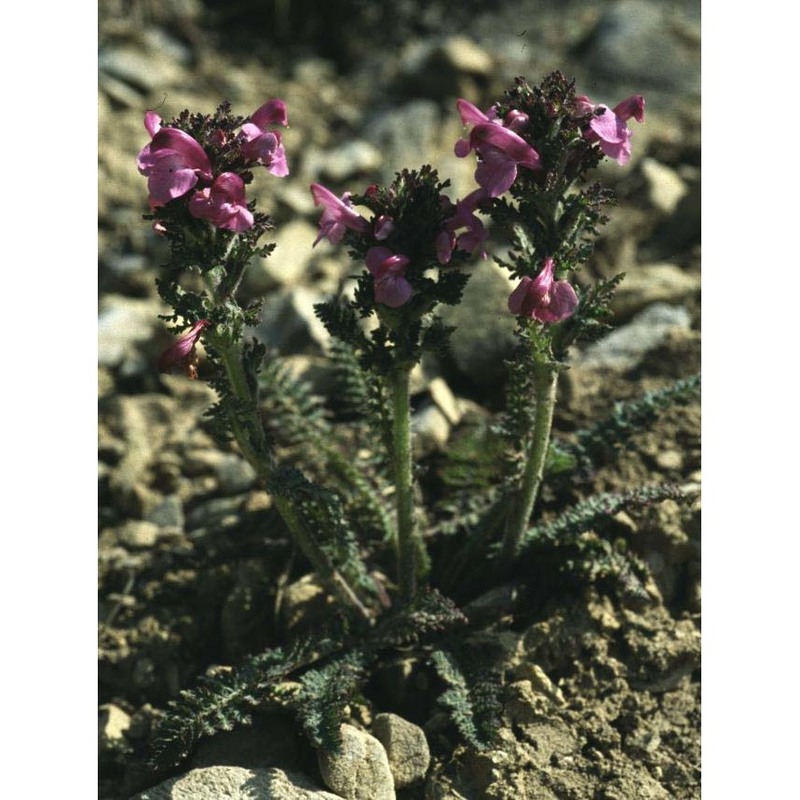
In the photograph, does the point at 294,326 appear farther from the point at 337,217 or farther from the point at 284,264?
the point at 337,217

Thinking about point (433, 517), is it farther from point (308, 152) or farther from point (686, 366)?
point (308, 152)

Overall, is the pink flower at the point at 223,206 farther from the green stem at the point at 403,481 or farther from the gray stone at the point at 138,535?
the gray stone at the point at 138,535

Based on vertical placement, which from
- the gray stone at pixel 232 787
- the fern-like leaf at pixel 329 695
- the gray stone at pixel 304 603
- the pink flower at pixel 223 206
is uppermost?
the pink flower at pixel 223 206

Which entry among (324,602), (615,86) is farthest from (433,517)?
(615,86)

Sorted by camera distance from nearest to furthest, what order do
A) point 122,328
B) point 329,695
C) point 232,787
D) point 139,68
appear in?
point 232,787 → point 329,695 → point 122,328 → point 139,68

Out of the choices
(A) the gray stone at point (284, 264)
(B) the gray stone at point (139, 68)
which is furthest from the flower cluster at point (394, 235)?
(B) the gray stone at point (139, 68)

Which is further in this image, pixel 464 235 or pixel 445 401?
pixel 445 401

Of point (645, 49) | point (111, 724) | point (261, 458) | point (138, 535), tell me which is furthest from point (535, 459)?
point (645, 49)
